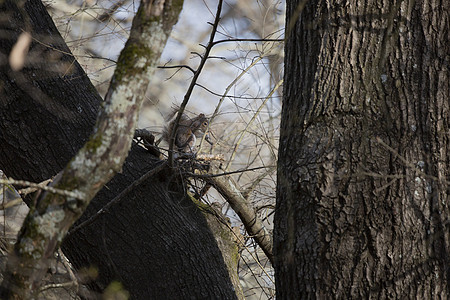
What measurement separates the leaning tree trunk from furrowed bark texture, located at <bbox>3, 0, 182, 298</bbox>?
33.8 inches

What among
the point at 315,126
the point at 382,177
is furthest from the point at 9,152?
the point at 382,177

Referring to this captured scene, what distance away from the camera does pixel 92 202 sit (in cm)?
265

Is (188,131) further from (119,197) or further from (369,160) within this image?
(369,160)

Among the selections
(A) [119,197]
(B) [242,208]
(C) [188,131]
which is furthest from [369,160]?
(C) [188,131]

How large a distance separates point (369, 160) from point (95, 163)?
3.64 ft

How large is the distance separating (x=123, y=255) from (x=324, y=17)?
1583 millimetres

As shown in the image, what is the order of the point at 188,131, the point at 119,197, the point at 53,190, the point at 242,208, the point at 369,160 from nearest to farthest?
the point at 53,190 → the point at 369,160 → the point at 119,197 → the point at 242,208 → the point at 188,131

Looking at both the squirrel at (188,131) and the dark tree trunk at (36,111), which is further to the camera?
the squirrel at (188,131)

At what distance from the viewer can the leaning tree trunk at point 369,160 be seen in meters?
1.87

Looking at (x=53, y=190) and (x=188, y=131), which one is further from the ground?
(x=188, y=131)

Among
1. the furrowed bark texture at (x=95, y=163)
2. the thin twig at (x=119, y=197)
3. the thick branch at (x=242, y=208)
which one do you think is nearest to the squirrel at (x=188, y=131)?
the thick branch at (x=242, y=208)

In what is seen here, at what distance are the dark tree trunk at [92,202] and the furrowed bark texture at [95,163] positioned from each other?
121 cm

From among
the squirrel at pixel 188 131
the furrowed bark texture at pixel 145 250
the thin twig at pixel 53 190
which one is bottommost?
the thin twig at pixel 53 190

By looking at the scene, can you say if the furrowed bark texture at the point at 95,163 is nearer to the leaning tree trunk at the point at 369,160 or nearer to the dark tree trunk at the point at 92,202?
the leaning tree trunk at the point at 369,160
